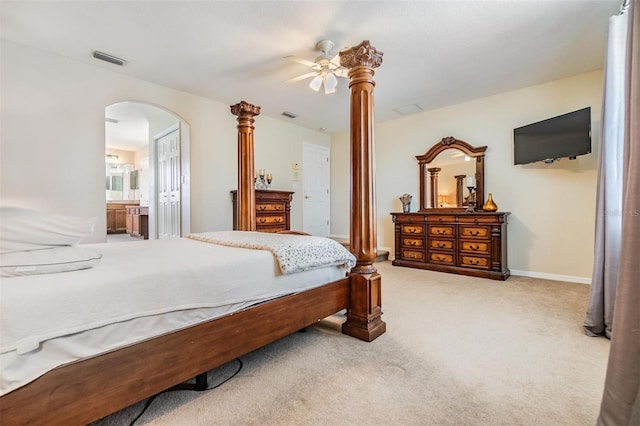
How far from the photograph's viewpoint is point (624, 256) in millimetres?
981

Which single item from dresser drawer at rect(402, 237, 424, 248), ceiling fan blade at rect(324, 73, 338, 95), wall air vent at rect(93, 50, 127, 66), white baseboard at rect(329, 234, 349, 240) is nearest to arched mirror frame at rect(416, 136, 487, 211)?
dresser drawer at rect(402, 237, 424, 248)

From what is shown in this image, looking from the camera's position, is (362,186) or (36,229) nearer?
(36,229)

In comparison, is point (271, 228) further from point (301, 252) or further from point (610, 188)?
point (610, 188)

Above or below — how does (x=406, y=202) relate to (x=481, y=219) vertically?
above

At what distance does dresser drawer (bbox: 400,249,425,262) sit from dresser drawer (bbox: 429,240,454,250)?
21cm

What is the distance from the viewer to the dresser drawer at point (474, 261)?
394 cm

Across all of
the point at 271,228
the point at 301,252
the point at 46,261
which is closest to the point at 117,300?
the point at 46,261

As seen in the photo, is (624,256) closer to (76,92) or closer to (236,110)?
(236,110)

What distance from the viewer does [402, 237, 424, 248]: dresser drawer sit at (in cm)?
455

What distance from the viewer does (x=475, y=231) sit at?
4039mm

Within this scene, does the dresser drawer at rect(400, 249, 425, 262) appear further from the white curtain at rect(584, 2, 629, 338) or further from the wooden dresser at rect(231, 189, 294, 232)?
the white curtain at rect(584, 2, 629, 338)

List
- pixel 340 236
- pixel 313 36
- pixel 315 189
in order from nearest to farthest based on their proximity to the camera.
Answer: pixel 313 36 → pixel 315 189 → pixel 340 236

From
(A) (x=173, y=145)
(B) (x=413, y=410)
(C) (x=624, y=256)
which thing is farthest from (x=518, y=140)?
(A) (x=173, y=145)

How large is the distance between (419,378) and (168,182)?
488cm
